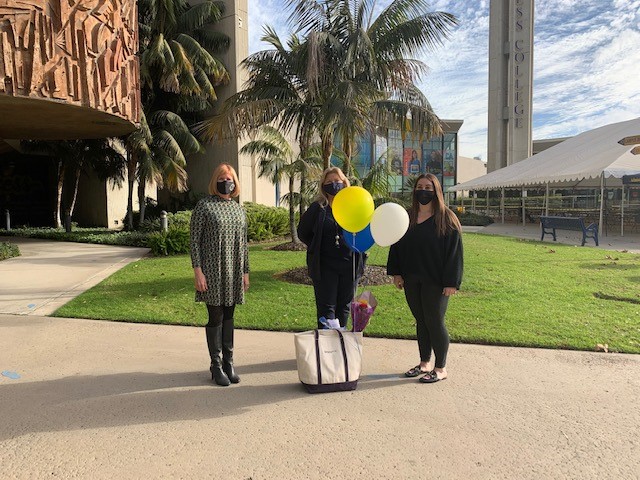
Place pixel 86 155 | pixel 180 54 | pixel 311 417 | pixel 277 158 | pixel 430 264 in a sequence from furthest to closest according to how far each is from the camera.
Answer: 1. pixel 86 155
2. pixel 180 54
3. pixel 277 158
4. pixel 430 264
5. pixel 311 417

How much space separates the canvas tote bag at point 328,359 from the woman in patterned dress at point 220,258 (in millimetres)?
660

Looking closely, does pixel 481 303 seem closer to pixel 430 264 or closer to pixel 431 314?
pixel 431 314

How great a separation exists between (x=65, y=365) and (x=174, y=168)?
13860 millimetres

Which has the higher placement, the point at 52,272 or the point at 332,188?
the point at 332,188

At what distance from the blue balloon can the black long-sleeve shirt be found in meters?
0.29

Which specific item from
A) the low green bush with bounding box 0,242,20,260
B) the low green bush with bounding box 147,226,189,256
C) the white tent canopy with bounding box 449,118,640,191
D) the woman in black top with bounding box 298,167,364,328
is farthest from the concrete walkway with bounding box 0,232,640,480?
the white tent canopy with bounding box 449,118,640,191

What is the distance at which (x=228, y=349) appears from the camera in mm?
3973

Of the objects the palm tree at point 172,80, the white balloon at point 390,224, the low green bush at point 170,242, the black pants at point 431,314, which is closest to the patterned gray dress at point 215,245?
the white balloon at point 390,224

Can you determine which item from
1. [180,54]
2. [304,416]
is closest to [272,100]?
[304,416]

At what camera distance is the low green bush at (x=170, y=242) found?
1236 centimetres

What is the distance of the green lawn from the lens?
17.4 feet

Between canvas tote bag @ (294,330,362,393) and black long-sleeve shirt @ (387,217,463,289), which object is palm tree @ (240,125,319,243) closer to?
black long-sleeve shirt @ (387,217,463,289)

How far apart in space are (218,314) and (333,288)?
3.24 ft

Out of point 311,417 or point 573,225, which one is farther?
point 573,225
